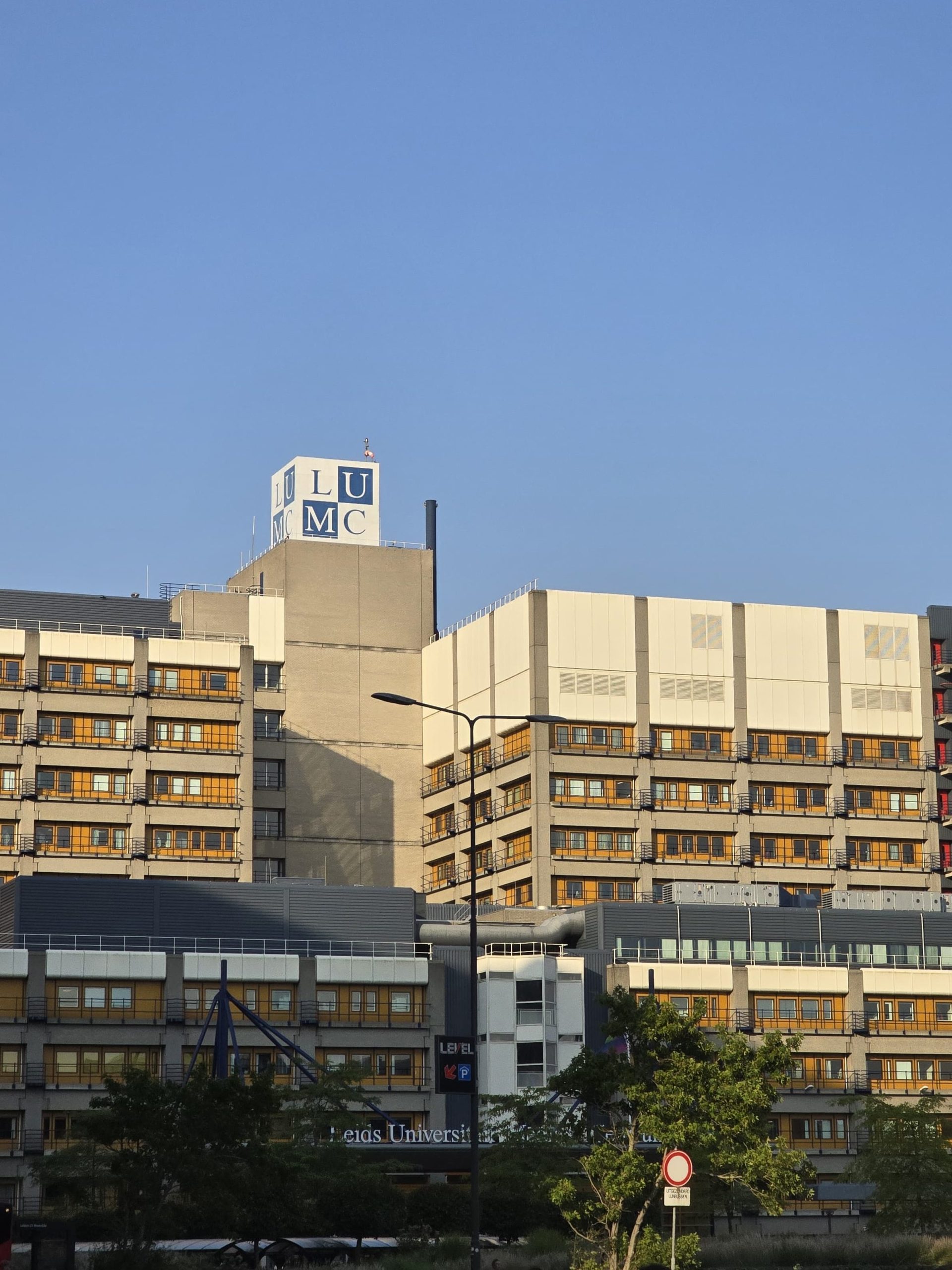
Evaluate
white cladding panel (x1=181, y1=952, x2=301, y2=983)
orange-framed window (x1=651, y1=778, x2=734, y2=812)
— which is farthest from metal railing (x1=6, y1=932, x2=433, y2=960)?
orange-framed window (x1=651, y1=778, x2=734, y2=812)

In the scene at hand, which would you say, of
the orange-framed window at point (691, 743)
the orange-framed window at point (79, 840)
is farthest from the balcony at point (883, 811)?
the orange-framed window at point (79, 840)

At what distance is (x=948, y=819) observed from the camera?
181875 millimetres

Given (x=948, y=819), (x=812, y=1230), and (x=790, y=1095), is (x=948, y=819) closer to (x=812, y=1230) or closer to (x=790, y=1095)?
(x=790, y=1095)

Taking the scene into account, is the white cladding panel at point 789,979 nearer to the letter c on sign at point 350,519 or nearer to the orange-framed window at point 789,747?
the orange-framed window at point 789,747

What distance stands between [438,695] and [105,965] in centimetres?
5476

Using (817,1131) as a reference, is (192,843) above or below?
above

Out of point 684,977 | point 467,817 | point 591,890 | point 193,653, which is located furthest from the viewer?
point 467,817

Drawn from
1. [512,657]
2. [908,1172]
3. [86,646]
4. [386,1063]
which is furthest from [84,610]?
[908,1172]

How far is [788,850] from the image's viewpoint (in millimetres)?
168250

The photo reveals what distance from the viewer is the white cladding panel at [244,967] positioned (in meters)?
130

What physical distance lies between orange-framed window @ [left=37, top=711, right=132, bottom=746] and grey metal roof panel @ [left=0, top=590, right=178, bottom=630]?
1405 cm

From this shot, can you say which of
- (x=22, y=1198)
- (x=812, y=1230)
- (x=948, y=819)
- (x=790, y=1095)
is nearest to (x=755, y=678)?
(x=948, y=819)

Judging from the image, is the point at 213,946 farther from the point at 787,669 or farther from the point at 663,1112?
the point at 663,1112

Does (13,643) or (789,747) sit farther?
(789,747)
